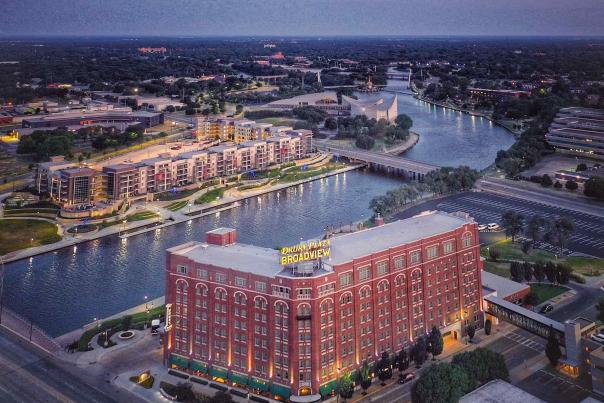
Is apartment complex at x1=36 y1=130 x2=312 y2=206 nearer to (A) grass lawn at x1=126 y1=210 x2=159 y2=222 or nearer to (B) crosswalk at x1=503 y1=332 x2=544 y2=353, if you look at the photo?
(A) grass lawn at x1=126 y1=210 x2=159 y2=222

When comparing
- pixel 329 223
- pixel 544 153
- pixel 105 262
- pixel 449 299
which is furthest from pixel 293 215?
pixel 544 153

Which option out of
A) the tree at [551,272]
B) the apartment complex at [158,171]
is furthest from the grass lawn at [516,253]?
the apartment complex at [158,171]

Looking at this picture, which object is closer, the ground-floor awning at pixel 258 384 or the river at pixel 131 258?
the ground-floor awning at pixel 258 384

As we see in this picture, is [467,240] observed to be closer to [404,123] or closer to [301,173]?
[301,173]

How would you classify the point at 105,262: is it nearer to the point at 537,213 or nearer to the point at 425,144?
the point at 537,213

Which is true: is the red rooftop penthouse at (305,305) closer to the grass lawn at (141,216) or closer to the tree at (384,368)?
the tree at (384,368)

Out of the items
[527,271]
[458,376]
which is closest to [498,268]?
[527,271]
